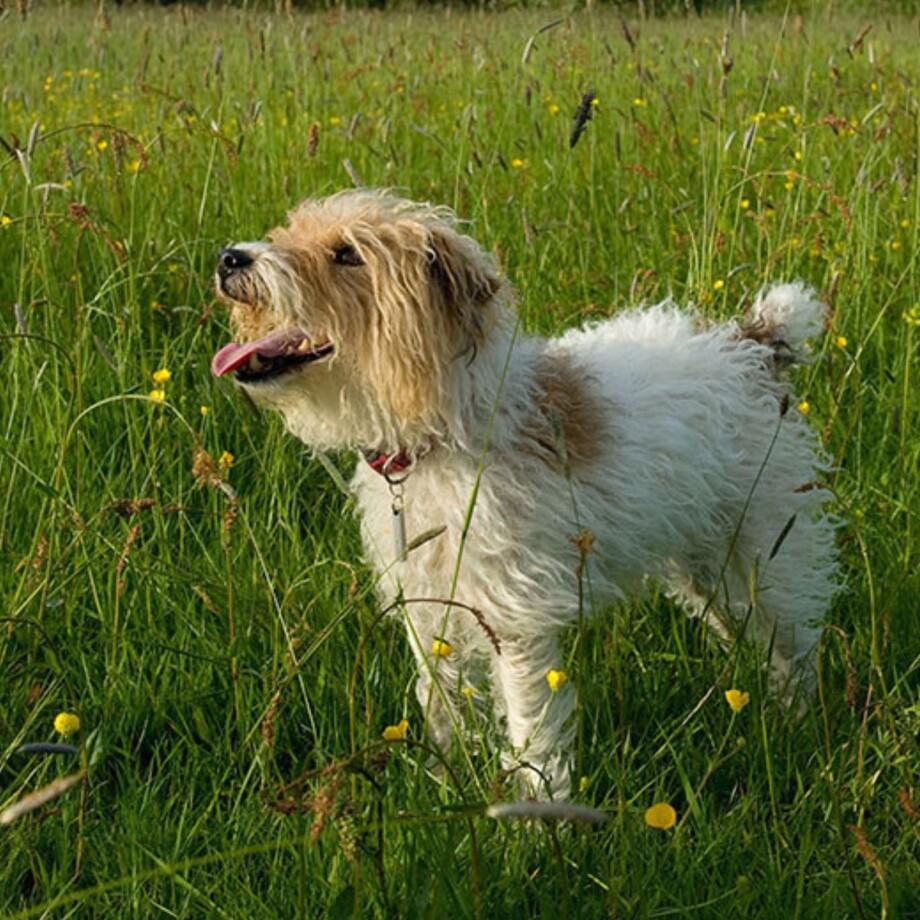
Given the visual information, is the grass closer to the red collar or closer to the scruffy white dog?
the scruffy white dog

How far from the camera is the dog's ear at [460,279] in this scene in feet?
8.65

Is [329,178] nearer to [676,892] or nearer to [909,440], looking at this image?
[909,440]

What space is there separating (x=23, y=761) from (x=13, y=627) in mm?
325

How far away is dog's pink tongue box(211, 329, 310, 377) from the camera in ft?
8.39

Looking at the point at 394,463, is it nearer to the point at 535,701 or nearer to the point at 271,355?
the point at 271,355

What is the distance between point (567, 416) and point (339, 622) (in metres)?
0.92

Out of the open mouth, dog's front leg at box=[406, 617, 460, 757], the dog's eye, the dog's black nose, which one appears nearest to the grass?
dog's front leg at box=[406, 617, 460, 757]

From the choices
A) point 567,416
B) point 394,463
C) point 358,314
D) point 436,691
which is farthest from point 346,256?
point 436,691

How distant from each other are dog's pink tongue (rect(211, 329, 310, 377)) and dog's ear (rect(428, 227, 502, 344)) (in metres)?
0.31

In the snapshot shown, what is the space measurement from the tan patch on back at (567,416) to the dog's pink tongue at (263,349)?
1.75 feet

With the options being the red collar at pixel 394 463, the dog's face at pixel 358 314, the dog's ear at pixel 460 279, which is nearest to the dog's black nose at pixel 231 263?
the dog's face at pixel 358 314

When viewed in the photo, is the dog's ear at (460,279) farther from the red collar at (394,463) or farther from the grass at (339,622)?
the grass at (339,622)

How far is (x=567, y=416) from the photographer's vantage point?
279 centimetres

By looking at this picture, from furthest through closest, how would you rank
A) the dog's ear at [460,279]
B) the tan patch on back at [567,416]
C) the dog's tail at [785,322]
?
the dog's tail at [785,322] → the tan patch on back at [567,416] → the dog's ear at [460,279]
